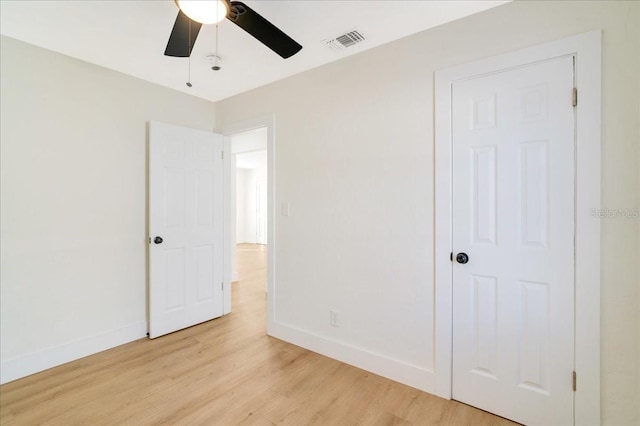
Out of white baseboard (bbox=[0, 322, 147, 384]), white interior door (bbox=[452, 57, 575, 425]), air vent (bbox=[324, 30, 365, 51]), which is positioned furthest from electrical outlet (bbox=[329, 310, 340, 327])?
air vent (bbox=[324, 30, 365, 51])

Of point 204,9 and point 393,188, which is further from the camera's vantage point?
point 393,188

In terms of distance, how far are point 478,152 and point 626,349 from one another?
4.16 ft

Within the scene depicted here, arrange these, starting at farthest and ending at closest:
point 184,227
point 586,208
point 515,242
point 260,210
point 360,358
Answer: point 260,210 → point 184,227 → point 360,358 → point 515,242 → point 586,208

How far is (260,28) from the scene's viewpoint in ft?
5.08

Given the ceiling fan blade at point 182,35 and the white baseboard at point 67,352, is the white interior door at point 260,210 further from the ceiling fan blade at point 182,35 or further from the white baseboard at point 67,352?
the ceiling fan blade at point 182,35

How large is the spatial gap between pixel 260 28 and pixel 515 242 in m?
1.90

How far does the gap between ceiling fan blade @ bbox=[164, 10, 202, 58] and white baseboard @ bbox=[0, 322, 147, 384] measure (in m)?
2.51

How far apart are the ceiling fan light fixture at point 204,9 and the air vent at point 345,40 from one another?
40.5 inches

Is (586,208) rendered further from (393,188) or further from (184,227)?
(184,227)

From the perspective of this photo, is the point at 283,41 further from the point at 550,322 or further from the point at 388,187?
the point at 550,322

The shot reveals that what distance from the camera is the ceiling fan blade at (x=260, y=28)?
140cm

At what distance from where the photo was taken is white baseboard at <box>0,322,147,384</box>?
2180mm

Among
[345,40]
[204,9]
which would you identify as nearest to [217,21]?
[204,9]

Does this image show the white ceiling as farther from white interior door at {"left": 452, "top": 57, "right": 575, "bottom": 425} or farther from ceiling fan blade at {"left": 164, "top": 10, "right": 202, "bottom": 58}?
white interior door at {"left": 452, "top": 57, "right": 575, "bottom": 425}
